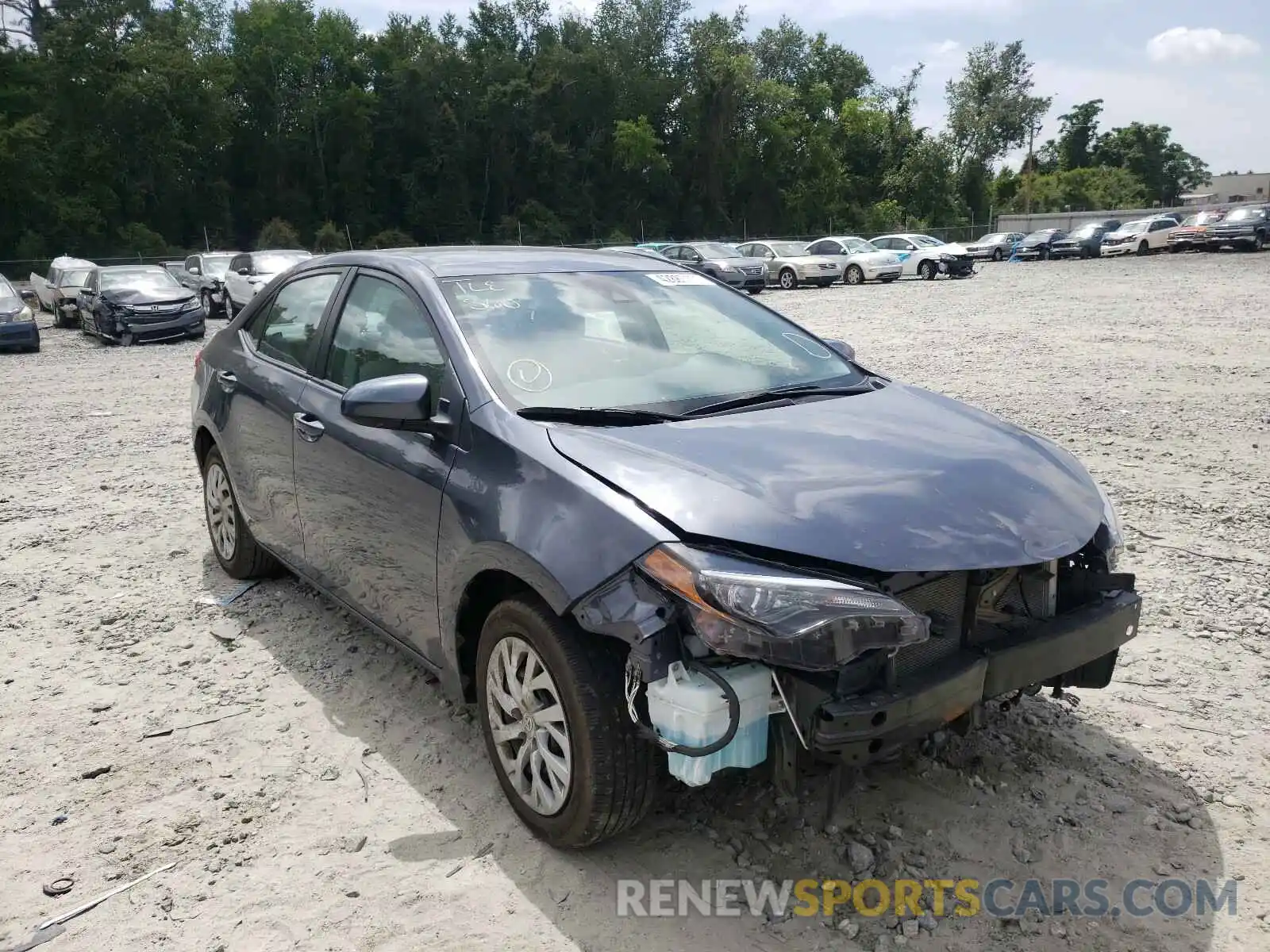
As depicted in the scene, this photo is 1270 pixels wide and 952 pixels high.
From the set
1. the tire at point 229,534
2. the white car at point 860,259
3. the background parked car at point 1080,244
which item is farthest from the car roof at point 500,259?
the background parked car at point 1080,244

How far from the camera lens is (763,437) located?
2986 mm

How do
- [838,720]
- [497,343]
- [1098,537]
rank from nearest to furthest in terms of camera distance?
[838,720] → [1098,537] → [497,343]

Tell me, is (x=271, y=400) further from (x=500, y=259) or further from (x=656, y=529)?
(x=656, y=529)

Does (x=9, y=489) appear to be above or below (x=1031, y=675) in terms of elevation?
below

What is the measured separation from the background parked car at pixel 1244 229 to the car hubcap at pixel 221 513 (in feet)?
119

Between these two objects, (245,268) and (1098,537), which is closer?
(1098,537)

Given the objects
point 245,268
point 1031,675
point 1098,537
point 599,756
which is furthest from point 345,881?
point 245,268

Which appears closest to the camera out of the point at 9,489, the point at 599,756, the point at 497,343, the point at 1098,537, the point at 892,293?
the point at 599,756

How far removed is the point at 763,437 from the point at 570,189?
6530 centimetres

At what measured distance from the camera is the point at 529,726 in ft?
9.47

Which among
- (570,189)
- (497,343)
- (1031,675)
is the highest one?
(570,189)

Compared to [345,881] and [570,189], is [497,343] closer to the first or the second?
[345,881]

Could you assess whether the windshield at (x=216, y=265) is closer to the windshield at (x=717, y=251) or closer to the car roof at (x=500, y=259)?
the windshield at (x=717, y=251)

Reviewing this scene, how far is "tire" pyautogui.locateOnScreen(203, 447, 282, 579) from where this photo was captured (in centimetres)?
501
